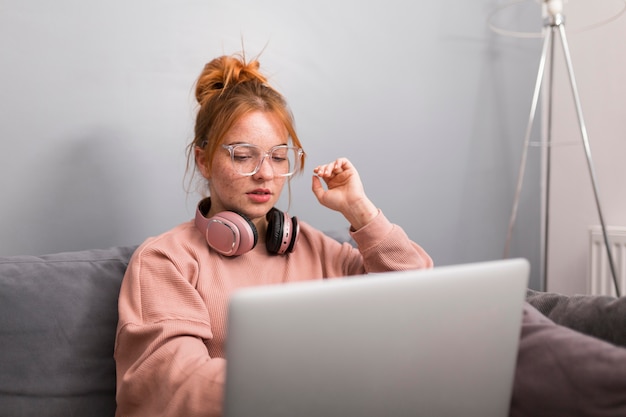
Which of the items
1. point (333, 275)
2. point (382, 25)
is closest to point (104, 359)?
point (333, 275)

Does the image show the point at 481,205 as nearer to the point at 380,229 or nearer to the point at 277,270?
the point at 380,229

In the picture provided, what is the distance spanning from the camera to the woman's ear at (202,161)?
1.56 meters

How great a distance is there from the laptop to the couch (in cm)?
44

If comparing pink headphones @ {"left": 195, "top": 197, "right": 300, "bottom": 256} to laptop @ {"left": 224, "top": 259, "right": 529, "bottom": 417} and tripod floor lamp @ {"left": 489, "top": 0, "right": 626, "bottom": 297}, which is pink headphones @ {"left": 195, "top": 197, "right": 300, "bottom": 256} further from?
tripod floor lamp @ {"left": 489, "top": 0, "right": 626, "bottom": 297}

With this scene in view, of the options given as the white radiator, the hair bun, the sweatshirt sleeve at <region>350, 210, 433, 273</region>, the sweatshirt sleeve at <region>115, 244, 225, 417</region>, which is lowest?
the white radiator

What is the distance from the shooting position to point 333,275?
164cm

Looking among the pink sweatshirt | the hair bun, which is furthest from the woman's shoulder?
the hair bun

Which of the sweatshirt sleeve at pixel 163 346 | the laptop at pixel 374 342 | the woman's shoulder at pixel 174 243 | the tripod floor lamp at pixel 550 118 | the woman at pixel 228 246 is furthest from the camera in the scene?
the tripod floor lamp at pixel 550 118

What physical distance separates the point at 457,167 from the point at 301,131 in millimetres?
784

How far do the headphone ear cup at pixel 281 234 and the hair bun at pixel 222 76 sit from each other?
1.15 ft

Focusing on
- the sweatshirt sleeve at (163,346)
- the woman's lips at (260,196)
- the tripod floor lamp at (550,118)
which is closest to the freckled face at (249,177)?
the woman's lips at (260,196)

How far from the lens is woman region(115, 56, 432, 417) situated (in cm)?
121

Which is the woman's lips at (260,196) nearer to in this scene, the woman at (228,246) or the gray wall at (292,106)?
the woman at (228,246)

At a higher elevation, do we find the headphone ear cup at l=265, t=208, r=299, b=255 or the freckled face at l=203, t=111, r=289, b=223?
the freckled face at l=203, t=111, r=289, b=223
